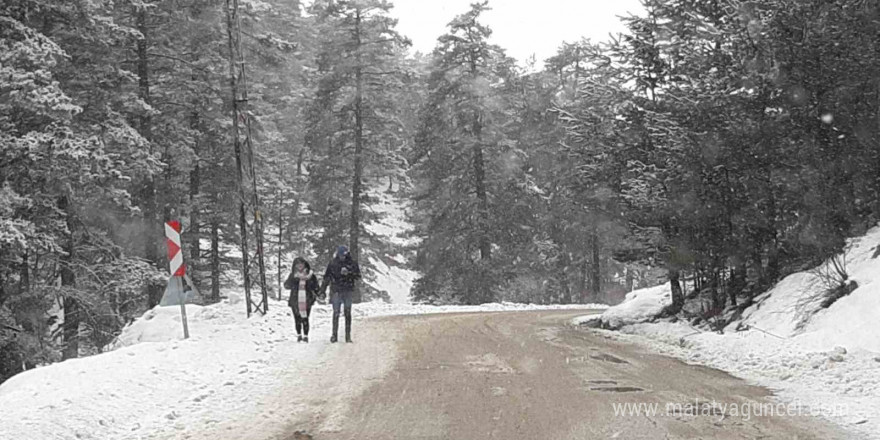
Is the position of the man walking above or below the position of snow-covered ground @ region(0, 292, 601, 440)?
above

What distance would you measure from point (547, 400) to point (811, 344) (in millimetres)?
5107

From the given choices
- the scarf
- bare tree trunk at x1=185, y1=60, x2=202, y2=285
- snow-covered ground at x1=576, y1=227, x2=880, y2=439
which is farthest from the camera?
bare tree trunk at x1=185, y1=60, x2=202, y2=285

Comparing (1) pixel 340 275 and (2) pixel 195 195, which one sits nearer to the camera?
(1) pixel 340 275

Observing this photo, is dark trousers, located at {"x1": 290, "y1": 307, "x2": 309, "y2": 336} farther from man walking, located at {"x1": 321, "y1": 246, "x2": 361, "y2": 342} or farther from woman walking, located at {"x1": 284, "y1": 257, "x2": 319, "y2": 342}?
man walking, located at {"x1": 321, "y1": 246, "x2": 361, "y2": 342}

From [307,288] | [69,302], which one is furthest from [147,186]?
[307,288]

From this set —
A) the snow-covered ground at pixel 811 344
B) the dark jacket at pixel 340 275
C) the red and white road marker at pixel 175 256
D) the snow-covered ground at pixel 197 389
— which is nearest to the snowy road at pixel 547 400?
the snow-covered ground at pixel 197 389

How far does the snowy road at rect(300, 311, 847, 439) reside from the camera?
7.36m

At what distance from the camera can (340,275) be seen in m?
14.8

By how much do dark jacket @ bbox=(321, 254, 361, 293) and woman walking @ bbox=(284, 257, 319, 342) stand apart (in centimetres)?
59

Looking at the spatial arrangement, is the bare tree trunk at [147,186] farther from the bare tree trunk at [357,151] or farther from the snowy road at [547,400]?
the snowy road at [547,400]

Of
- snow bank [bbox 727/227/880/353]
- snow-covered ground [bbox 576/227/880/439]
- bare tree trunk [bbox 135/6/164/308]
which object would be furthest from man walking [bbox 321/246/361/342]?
bare tree trunk [bbox 135/6/164/308]

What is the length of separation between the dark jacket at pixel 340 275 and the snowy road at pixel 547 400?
1.84 m

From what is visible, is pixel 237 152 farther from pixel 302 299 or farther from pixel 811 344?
pixel 811 344

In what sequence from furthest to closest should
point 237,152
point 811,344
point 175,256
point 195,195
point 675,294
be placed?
point 195,195 < point 675,294 < point 237,152 < point 175,256 < point 811,344
